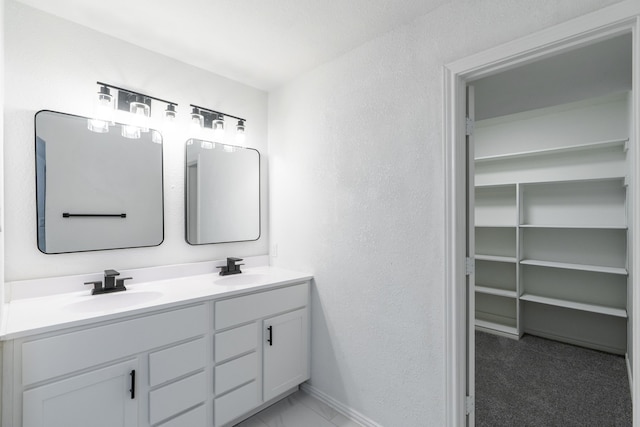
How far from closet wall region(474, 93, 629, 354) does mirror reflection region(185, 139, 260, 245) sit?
2595mm

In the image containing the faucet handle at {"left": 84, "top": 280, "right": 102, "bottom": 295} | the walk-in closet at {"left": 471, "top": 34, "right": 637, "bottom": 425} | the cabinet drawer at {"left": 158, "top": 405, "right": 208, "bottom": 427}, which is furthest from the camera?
the walk-in closet at {"left": 471, "top": 34, "right": 637, "bottom": 425}

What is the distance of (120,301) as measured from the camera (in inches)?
65.6

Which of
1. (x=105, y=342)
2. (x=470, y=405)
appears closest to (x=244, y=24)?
(x=105, y=342)

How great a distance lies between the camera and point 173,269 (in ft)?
6.90

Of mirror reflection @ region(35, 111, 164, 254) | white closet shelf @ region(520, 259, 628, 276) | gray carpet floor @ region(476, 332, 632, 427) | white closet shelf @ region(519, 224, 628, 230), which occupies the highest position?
mirror reflection @ region(35, 111, 164, 254)

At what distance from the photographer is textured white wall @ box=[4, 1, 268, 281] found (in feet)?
5.16

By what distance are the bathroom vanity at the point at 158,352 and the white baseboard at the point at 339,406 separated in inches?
5.3

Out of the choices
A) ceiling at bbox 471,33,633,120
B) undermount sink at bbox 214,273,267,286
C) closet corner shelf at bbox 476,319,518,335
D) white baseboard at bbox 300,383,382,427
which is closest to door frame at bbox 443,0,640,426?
ceiling at bbox 471,33,633,120

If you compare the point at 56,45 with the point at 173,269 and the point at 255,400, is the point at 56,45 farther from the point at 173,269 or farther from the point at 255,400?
the point at 255,400

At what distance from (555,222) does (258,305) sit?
3.15 meters

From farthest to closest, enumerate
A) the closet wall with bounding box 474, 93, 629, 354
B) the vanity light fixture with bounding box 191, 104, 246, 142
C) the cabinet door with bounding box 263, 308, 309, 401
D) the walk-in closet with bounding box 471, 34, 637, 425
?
1. the closet wall with bounding box 474, 93, 629, 354
2. the walk-in closet with bounding box 471, 34, 637, 425
3. the vanity light fixture with bounding box 191, 104, 246, 142
4. the cabinet door with bounding box 263, 308, 309, 401

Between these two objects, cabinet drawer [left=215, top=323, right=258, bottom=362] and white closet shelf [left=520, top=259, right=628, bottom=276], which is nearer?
→ cabinet drawer [left=215, top=323, right=258, bottom=362]

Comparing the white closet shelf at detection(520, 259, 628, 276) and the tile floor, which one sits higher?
the white closet shelf at detection(520, 259, 628, 276)

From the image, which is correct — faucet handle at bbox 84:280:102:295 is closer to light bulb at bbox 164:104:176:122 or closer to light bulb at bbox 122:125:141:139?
light bulb at bbox 122:125:141:139
